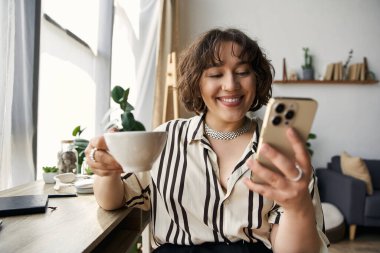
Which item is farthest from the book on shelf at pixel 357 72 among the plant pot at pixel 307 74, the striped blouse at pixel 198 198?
the striped blouse at pixel 198 198

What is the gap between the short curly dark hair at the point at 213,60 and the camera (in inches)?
35.6

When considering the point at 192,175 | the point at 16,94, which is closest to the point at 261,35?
the point at 16,94

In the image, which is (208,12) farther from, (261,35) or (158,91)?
(158,91)

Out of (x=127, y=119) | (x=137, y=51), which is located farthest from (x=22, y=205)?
(x=137, y=51)

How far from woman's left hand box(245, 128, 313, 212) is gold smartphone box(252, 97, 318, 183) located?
2 centimetres

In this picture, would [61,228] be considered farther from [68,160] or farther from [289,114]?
[68,160]

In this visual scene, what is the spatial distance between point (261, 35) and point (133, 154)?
3.57 metres

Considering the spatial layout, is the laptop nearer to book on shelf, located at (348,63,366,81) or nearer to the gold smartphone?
the gold smartphone

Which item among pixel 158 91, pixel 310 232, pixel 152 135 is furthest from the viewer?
pixel 158 91

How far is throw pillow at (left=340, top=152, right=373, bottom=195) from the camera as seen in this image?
2.94 metres

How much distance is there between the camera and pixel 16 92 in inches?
58.2

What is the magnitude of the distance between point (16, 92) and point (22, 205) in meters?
0.80

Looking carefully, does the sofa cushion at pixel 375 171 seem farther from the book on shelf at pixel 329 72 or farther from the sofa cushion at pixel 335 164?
the book on shelf at pixel 329 72

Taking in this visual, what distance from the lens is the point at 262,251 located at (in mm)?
835
